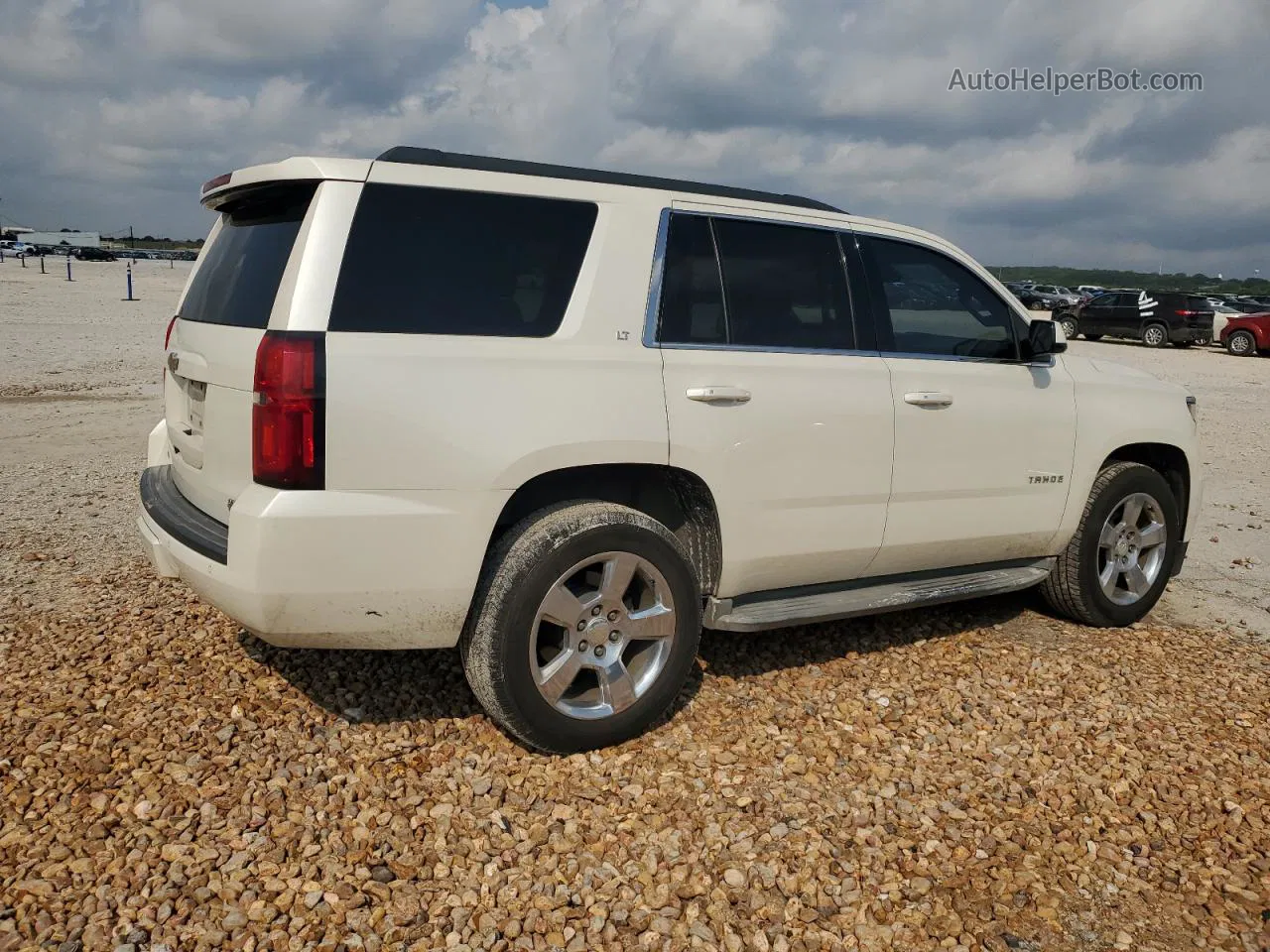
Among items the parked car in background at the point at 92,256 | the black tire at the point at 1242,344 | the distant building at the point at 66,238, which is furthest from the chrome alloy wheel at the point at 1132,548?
the distant building at the point at 66,238

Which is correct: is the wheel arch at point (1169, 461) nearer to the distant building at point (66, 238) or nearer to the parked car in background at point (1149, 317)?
the parked car in background at point (1149, 317)

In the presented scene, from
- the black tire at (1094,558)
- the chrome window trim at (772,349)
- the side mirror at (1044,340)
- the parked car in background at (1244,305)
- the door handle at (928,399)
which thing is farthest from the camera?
the parked car in background at (1244,305)

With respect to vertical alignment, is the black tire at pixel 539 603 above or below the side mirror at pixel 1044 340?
below

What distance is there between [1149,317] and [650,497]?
94.7 feet

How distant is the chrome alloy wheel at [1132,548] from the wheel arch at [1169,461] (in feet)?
0.77

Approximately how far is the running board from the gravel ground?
0.36 m

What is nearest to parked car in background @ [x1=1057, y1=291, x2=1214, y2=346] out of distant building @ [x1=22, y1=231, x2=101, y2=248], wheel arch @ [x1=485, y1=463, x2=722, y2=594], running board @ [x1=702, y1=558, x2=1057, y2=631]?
running board @ [x1=702, y1=558, x2=1057, y2=631]

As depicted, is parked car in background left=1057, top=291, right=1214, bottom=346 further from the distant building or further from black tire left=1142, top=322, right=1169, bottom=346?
the distant building

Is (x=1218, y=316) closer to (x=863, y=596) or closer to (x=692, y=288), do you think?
(x=863, y=596)

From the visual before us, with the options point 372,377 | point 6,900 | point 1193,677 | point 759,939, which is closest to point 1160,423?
point 1193,677

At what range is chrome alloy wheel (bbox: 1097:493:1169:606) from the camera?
202 inches

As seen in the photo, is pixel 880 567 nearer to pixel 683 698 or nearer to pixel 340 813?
pixel 683 698

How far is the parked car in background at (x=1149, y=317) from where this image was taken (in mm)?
27922

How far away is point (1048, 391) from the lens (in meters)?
4.74
